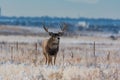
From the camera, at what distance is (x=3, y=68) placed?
69.4ft

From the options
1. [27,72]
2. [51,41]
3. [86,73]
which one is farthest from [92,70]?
[51,41]

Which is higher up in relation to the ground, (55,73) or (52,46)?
(55,73)

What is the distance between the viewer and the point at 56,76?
20.2m

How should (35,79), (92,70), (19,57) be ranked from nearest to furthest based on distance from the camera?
1. (35,79)
2. (92,70)
3. (19,57)

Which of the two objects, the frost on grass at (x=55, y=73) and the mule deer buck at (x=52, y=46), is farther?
the mule deer buck at (x=52, y=46)

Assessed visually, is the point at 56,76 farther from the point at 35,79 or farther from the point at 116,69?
the point at 116,69

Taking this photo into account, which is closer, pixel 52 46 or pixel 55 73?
pixel 55 73

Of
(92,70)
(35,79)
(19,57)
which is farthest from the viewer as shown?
(19,57)

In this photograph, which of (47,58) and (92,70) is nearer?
(92,70)

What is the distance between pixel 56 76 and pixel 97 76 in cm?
150

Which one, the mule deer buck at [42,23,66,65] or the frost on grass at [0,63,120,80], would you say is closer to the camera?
the frost on grass at [0,63,120,80]

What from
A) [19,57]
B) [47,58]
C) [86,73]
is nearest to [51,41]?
[47,58]

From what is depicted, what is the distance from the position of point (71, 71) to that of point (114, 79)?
1.59 m

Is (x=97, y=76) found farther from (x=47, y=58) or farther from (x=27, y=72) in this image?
(x=47, y=58)
